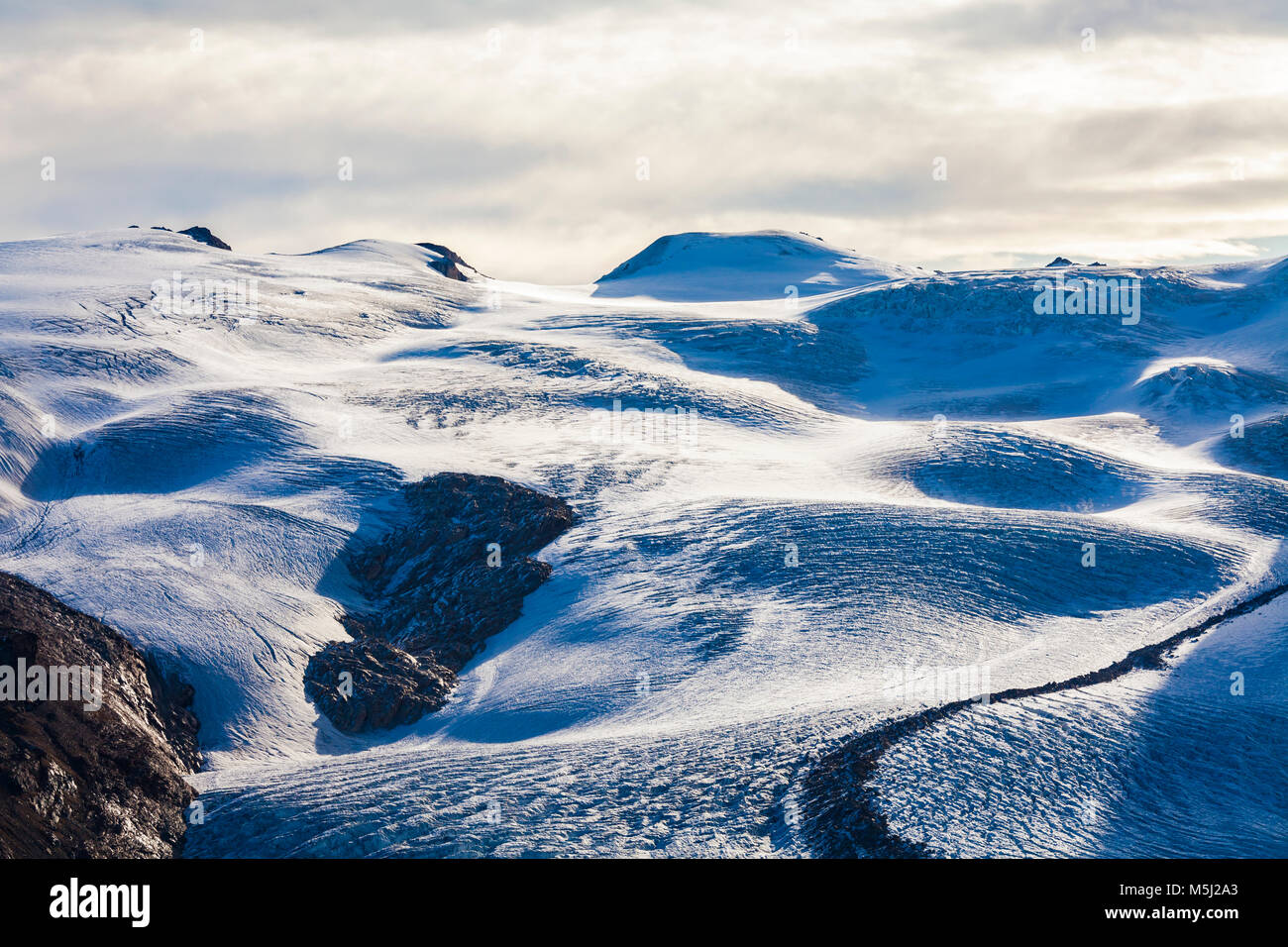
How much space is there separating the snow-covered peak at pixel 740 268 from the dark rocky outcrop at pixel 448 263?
1593 cm

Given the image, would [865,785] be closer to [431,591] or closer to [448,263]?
[431,591]

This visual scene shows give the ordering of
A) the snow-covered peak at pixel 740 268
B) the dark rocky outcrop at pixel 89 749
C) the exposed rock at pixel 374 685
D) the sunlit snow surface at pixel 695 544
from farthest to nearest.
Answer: the snow-covered peak at pixel 740 268
the exposed rock at pixel 374 685
the sunlit snow surface at pixel 695 544
the dark rocky outcrop at pixel 89 749

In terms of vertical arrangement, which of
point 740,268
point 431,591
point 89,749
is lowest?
point 89,749

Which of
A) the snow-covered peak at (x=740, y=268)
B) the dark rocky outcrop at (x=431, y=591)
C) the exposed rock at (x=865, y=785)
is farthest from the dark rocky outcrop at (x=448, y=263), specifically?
the exposed rock at (x=865, y=785)

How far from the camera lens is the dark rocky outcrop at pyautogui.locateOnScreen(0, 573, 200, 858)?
89.5ft

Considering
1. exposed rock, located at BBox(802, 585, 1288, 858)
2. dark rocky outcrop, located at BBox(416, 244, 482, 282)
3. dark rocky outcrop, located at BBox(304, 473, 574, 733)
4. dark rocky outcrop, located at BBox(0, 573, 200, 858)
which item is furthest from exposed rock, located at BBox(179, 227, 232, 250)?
exposed rock, located at BBox(802, 585, 1288, 858)

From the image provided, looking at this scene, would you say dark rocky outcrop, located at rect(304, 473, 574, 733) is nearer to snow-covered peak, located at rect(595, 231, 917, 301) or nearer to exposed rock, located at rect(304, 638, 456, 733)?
exposed rock, located at rect(304, 638, 456, 733)

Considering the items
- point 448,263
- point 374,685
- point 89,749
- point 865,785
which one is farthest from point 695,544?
point 448,263

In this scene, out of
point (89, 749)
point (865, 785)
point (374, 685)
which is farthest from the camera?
point (374, 685)

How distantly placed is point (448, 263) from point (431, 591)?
8353cm

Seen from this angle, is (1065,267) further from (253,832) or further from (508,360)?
(253,832)

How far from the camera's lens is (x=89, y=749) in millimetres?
30094

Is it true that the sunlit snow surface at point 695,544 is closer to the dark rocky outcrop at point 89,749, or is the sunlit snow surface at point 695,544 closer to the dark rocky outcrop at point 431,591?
the dark rocky outcrop at point 431,591

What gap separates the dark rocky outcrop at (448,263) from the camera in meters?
122
